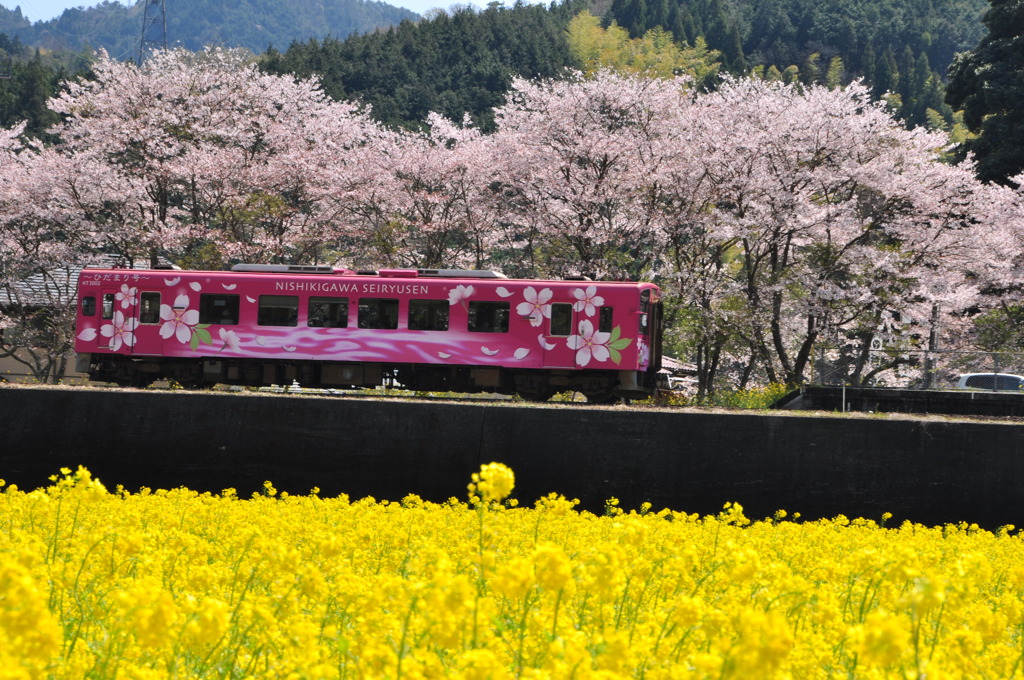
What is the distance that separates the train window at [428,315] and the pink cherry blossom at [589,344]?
211cm

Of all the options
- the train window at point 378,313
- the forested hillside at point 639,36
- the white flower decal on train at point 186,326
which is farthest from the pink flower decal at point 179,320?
the forested hillside at point 639,36

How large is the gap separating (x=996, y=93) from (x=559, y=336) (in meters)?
19.4

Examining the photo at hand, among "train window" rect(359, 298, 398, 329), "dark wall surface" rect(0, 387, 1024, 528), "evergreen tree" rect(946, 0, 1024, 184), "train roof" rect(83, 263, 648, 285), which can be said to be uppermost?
"evergreen tree" rect(946, 0, 1024, 184)

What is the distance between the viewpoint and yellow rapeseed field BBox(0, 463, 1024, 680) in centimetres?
212

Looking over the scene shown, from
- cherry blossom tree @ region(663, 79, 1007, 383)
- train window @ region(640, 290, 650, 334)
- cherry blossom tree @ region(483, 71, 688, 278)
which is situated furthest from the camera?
cherry blossom tree @ region(483, 71, 688, 278)

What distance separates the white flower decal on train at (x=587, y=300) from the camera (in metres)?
17.9

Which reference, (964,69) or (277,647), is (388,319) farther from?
(964,69)

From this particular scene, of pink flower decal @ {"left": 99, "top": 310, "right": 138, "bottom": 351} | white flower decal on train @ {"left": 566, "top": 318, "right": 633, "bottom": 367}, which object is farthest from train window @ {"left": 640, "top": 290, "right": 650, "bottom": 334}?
pink flower decal @ {"left": 99, "top": 310, "right": 138, "bottom": 351}

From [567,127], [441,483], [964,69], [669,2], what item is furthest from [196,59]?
[669,2]

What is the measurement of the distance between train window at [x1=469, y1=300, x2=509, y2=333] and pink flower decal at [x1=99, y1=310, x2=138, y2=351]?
5.72m

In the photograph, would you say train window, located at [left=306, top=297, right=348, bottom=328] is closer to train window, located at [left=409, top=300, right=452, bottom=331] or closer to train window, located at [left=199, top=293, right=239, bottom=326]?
train window, located at [left=409, top=300, right=452, bottom=331]

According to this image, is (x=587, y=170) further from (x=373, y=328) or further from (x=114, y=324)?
(x=114, y=324)

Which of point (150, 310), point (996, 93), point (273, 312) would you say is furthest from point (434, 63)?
point (273, 312)

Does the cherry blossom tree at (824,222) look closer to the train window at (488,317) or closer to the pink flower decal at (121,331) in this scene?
the train window at (488,317)
